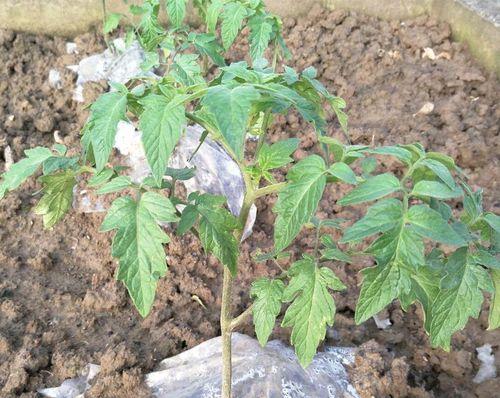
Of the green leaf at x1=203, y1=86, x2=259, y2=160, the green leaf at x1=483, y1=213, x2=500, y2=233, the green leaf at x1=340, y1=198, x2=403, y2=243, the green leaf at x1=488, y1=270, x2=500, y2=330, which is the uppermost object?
the green leaf at x1=203, y1=86, x2=259, y2=160

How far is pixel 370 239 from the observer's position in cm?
272

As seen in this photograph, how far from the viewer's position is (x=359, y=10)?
3.98 m

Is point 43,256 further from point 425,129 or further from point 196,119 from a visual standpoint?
point 425,129

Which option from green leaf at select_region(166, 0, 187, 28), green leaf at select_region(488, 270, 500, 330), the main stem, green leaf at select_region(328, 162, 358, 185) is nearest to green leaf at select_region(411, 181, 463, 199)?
green leaf at select_region(328, 162, 358, 185)

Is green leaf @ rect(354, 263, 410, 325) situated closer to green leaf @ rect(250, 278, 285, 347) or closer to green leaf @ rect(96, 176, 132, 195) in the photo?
green leaf @ rect(250, 278, 285, 347)

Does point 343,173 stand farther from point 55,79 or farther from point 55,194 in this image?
point 55,79

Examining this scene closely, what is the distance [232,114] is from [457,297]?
24.2 inches

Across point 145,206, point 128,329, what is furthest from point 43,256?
point 145,206

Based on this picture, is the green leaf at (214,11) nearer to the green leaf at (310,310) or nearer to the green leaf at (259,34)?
the green leaf at (259,34)

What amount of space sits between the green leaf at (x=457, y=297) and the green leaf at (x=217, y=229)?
481 millimetres

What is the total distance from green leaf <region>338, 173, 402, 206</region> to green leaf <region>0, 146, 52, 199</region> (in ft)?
2.55

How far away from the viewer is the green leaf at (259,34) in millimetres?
2521

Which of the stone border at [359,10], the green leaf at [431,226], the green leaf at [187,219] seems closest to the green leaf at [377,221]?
the green leaf at [431,226]

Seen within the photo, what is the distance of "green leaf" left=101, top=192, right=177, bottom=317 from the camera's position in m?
1.30
